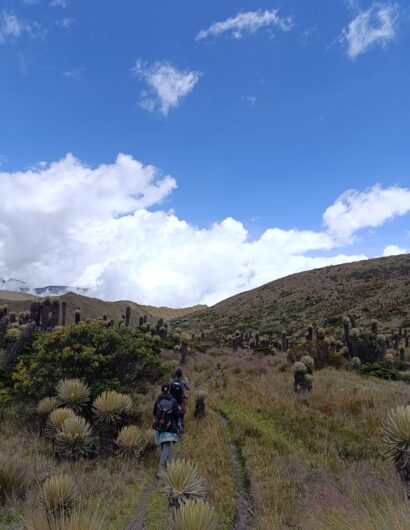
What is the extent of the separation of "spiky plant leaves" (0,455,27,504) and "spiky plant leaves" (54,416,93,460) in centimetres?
145

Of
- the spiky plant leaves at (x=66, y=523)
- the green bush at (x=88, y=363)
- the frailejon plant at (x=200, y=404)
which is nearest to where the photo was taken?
the spiky plant leaves at (x=66, y=523)

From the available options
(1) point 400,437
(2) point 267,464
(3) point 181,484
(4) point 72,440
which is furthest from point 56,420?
(1) point 400,437

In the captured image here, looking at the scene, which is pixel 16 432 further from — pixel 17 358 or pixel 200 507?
pixel 200 507

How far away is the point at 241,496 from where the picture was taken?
23.5 feet

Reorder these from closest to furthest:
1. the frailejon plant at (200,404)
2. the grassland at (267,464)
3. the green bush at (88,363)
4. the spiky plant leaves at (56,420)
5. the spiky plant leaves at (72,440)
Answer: the grassland at (267,464) → the spiky plant leaves at (72,440) → the spiky plant leaves at (56,420) → the green bush at (88,363) → the frailejon plant at (200,404)

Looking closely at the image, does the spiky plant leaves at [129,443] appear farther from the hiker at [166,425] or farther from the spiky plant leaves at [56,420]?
the spiky plant leaves at [56,420]

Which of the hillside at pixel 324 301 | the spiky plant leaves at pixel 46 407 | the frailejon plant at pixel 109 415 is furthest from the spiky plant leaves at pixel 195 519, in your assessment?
the hillside at pixel 324 301

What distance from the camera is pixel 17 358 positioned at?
14.6 metres

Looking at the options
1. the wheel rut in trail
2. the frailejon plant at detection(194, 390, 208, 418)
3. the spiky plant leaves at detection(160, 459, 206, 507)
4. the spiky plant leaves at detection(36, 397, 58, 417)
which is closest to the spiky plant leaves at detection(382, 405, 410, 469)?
the wheel rut in trail

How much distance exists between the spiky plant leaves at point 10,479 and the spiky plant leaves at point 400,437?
6219 millimetres

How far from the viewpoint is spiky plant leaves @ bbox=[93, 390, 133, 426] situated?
9.65 meters

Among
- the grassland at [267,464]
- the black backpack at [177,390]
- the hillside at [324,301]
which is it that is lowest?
the grassland at [267,464]

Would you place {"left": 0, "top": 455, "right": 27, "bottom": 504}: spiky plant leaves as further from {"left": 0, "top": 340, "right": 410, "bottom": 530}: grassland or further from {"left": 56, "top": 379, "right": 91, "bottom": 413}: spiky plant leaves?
{"left": 56, "top": 379, "right": 91, "bottom": 413}: spiky plant leaves

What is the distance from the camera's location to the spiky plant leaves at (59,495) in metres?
5.64
